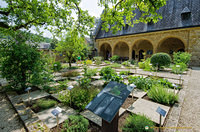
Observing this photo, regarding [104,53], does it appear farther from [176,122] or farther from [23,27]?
[176,122]

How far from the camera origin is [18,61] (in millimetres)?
3467

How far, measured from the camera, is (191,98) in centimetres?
318

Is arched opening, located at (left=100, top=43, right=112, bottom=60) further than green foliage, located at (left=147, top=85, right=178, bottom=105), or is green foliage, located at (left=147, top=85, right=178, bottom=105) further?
arched opening, located at (left=100, top=43, right=112, bottom=60)

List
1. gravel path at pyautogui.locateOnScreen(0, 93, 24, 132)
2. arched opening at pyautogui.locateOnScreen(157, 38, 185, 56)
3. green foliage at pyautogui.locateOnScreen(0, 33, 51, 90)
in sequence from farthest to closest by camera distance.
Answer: arched opening at pyautogui.locateOnScreen(157, 38, 185, 56) → green foliage at pyautogui.locateOnScreen(0, 33, 51, 90) → gravel path at pyautogui.locateOnScreen(0, 93, 24, 132)

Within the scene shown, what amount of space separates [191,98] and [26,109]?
15.5 feet

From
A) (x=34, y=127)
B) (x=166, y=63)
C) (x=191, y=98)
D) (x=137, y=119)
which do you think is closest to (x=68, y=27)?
(x=34, y=127)

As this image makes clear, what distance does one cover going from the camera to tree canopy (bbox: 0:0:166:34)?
3.94 m

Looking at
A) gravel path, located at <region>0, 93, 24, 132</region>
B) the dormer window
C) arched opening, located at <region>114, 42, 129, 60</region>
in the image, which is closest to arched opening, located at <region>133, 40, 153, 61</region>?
arched opening, located at <region>114, 42, 129, 60</region>

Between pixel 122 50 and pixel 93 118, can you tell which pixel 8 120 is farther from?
pixel 122 50

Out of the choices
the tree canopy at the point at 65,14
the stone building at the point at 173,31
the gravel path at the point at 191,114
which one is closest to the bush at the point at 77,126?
the gravel path at the point at 191,114

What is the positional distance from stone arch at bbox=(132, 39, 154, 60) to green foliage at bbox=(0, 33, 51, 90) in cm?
1630

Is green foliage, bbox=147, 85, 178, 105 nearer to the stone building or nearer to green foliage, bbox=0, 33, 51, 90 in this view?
green foliage, bbox=0, 33, 51, 90

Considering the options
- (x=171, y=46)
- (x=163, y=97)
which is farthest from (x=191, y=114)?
(x=171, y=46)

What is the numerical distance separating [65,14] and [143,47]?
15.2 metres
